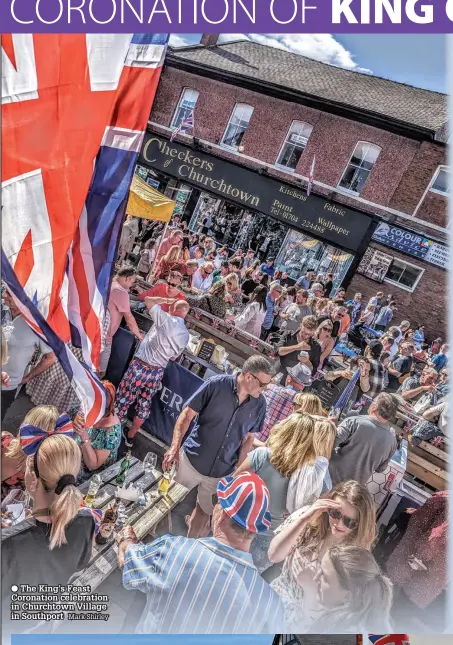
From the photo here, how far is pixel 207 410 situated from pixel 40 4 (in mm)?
2835

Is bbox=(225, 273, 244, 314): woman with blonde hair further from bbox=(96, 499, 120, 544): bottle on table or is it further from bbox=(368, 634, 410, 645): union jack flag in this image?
bbox=(368, 634, 410, 645): union jack flag

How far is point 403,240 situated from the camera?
293 centimetres

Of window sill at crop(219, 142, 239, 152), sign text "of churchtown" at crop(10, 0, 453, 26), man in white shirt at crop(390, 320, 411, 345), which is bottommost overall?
man in white shirt at crop(390, 320, 411, 345)

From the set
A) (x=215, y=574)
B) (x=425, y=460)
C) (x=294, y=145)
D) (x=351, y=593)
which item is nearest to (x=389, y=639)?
(x=351, y=593)

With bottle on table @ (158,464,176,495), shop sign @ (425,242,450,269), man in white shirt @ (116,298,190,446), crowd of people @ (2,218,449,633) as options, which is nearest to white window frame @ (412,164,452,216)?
shop sign @ (425,242,450,269)

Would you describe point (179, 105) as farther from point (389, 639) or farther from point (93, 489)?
point (389, 639)

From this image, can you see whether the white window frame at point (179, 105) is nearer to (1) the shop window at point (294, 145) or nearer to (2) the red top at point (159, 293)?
(1) the shop window at point (294, 145)

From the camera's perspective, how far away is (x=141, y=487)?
3.21 meters

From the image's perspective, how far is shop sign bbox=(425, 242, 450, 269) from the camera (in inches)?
113

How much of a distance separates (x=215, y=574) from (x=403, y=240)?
2456mm

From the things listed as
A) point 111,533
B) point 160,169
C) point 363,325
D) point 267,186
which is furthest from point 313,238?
point 111,533

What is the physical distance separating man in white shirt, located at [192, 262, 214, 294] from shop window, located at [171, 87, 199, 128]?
1.12 m

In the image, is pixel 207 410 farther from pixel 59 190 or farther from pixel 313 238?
pixel 59 190

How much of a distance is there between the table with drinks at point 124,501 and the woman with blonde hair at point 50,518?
0.72 ft
